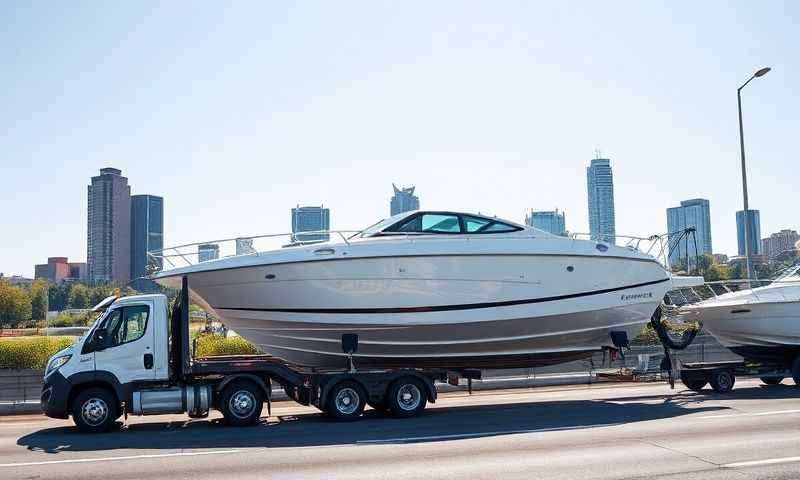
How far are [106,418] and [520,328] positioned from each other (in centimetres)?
780

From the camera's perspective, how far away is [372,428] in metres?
11.5

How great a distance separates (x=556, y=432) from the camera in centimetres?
1070

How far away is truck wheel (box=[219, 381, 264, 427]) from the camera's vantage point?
1205 cm

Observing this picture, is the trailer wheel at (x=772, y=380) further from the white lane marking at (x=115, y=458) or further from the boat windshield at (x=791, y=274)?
the white lane marking at (x=115, y=458)

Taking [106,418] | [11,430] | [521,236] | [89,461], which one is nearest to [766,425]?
[521,236]

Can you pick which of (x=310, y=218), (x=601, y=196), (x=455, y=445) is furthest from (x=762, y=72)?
(x=601, y=196)

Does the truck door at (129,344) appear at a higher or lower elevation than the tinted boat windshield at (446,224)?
lower

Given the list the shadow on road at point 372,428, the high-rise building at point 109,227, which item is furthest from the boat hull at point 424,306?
the high-rise building at point 109,227

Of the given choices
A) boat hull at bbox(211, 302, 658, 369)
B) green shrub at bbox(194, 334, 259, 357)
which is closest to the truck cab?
boat hull at bbox(211, 302, 658, 369)

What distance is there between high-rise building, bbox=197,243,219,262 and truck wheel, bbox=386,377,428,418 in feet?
13.7

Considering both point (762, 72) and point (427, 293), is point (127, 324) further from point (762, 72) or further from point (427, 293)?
point (762, 72)

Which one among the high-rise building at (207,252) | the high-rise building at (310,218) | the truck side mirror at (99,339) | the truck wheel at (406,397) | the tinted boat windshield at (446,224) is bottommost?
the truck wheel at (406,397)

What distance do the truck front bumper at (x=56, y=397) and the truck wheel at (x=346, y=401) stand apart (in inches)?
170

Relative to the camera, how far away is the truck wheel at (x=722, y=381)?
53.6 feet
